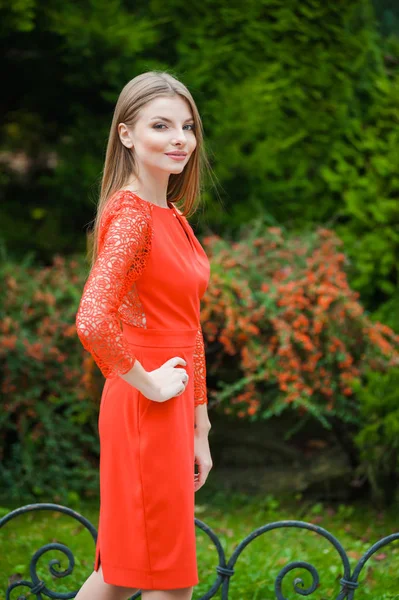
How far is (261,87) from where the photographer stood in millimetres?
5707

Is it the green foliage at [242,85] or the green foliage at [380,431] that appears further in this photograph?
the green foliage at [242,85]

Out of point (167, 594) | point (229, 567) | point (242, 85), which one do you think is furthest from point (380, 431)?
point (242, 85)

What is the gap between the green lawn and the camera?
10.5 feet

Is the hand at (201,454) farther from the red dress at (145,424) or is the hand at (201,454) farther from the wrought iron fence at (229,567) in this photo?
the wrought iron fence at (229,567)

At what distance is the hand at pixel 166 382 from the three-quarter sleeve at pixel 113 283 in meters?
0.09

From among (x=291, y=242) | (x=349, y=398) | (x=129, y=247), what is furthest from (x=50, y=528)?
(x=129, y=247)

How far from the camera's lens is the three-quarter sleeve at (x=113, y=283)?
185 cm

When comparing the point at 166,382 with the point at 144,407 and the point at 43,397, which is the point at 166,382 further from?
the point at 43,397

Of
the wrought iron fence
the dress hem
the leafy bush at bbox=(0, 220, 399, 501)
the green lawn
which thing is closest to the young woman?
the dress hem

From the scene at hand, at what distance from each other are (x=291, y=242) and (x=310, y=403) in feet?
3.61

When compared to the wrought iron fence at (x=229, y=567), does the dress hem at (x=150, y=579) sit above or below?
above

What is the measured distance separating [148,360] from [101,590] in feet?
1.92

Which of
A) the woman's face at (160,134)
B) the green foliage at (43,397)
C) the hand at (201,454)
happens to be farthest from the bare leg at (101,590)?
the green foliage at (43,397)

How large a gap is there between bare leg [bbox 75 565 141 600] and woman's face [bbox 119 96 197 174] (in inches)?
40.8
